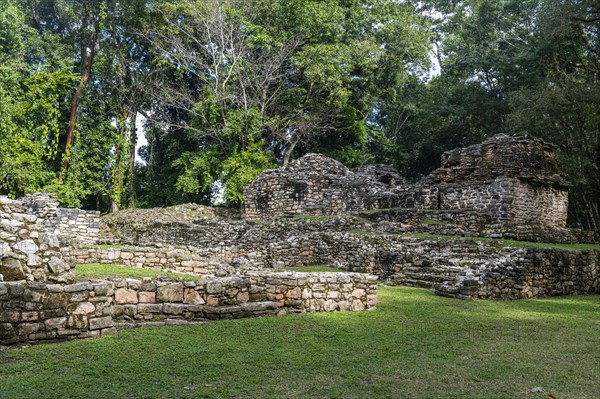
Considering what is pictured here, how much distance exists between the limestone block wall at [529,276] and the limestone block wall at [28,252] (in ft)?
27.3

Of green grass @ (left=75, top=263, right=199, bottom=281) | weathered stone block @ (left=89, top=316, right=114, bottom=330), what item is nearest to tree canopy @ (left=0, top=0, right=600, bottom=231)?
green grass @ (left=75, top=263, right=199, bottom=281)

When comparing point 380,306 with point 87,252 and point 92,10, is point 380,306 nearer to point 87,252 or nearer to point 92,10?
point 87,252

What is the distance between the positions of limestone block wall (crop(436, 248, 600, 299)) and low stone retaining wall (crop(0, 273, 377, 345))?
3636mm

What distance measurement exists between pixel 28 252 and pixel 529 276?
450 inches

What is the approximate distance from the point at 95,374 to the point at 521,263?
35.9 ft

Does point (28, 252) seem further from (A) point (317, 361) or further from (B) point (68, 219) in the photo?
(B) point (68, 219)

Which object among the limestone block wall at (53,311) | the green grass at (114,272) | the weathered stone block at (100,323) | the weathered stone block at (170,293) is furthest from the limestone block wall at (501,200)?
the limestone block wall at (53,311)

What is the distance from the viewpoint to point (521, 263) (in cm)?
1239

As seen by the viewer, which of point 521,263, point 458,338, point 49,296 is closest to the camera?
point 49,296

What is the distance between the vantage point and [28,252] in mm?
6594

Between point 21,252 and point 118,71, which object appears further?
point 118,71

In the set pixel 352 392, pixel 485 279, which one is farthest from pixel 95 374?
pixel 485 279

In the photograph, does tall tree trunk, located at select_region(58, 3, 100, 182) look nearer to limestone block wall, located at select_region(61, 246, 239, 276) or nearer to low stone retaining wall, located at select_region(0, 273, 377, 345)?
limestone block wall, located at select_region(61, 246, 239, 276)

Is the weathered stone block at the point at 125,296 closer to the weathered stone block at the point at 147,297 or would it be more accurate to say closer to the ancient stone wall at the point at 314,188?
the weathered stone block at the point at 147,297
